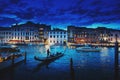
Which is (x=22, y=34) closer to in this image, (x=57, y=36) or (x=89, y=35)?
(x=57, y=36)

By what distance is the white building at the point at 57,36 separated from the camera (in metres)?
149

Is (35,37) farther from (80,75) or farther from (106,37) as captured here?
(80,75)

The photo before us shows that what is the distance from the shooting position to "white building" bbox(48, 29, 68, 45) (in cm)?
14875

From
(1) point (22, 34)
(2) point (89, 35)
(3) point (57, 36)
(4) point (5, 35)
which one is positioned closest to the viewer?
(1) point (22, 34)

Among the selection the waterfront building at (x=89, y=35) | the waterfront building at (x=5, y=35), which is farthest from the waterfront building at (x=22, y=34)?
the waterfront building at (x=89, y=35)

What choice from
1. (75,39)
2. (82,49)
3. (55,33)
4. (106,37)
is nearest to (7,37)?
(55,33)

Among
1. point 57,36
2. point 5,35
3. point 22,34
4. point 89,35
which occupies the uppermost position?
point 22,34

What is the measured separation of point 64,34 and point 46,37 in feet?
39.1

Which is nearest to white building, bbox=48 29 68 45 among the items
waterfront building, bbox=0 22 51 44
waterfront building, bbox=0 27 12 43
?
waterfront building, bbox=0 22 51 44

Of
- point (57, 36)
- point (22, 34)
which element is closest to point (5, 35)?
point (22, 34)

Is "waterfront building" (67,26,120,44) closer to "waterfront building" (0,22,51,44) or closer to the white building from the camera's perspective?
the white building

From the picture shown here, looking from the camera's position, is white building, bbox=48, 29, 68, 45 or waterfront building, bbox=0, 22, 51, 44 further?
white building, bbox=48, 29, 68, 45

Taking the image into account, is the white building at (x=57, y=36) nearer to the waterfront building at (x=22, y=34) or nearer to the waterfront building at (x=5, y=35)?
the waterfront building at (x=22, y=34)

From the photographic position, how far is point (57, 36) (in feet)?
488
